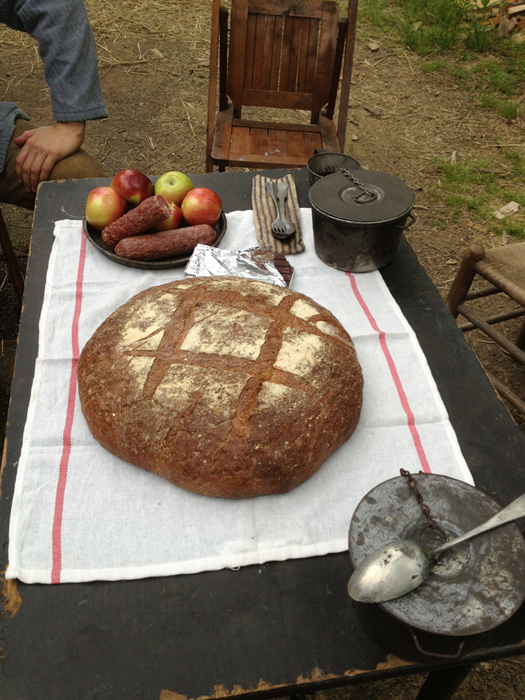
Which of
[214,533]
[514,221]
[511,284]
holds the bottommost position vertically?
[514,221]

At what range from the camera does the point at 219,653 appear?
99 cm

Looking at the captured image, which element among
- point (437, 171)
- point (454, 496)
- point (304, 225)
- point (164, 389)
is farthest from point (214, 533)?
point (437, 171)

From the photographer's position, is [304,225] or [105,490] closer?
[105,490]

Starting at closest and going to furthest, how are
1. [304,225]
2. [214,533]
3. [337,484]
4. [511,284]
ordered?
1. [214,533]
2. [337,484]
3. [511,284]
4. [304,225]

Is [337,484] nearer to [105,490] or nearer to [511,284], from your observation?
[105,490]

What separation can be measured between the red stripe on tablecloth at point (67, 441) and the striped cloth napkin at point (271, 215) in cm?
70

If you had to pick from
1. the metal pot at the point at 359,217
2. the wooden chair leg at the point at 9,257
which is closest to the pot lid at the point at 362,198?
the metal pot at the point at 359,217

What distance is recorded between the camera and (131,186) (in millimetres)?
1873

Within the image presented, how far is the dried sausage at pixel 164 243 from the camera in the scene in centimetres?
175

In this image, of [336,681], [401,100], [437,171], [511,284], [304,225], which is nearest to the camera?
[336,681]

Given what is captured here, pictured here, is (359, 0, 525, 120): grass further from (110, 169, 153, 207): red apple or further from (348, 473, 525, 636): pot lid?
(348, 473, 525, 636): pot lid

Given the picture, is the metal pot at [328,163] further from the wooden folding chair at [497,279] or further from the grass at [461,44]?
the grass at [461,44]

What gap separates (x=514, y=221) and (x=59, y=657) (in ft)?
11.8

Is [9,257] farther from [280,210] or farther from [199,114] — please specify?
[199,114]
